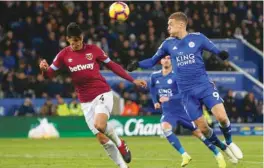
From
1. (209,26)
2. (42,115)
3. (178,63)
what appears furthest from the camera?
(209,26)

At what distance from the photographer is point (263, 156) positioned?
17.0 m

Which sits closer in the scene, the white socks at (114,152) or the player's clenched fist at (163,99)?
the white socks at (114,152)

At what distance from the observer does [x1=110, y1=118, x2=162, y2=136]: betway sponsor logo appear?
28047mm

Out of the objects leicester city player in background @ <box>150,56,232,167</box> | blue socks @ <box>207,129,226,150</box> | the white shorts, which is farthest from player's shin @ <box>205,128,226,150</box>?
the white shorts

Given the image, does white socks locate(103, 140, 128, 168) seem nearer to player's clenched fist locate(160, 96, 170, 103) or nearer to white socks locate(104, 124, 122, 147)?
white socks locate(104, 124, 122, 147)

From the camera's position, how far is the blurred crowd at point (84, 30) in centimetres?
2839

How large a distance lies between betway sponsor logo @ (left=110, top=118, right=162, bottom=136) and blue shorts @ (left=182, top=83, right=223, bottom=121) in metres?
14.3

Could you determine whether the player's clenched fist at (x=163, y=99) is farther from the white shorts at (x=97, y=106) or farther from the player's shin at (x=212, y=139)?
the white shorts at (x=97, y=106)

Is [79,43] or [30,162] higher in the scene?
[79,43]

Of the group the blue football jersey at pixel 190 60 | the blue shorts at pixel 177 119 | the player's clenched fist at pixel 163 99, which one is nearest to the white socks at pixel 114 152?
the blue football jersey at pixel 190 60

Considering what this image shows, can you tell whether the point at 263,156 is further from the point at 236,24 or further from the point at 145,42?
the point at 236,24

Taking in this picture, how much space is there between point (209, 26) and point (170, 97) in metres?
17.7

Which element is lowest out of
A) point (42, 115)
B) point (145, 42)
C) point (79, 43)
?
point (42, 115)

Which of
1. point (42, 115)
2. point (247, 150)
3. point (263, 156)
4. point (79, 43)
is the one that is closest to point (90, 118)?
point (79, 43)
